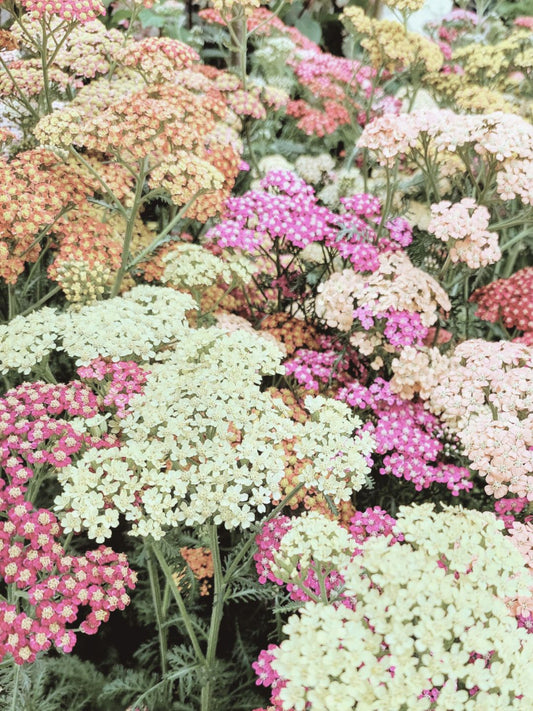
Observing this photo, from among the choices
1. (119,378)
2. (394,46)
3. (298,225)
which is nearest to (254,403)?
(119,378)

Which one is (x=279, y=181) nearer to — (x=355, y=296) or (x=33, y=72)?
(x=355, y=296)

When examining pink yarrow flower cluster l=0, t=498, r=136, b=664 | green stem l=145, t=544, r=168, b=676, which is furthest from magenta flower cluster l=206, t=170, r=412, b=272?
pink yarrow flower cluster l=0, t=498, r=136, b=664

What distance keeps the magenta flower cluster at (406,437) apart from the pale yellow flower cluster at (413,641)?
911 millimetres

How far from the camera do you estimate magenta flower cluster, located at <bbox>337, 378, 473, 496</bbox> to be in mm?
2336

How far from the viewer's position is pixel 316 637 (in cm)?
125

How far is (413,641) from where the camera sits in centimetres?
124

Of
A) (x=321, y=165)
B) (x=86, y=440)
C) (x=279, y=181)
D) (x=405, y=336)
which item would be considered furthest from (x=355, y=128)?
(x=86, y=440)

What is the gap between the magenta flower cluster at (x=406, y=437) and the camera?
2336 mm

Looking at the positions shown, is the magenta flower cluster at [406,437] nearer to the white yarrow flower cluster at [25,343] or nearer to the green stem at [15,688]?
the white yarrow flower cluster at [25,343]

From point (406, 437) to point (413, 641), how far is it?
1198 millimetres

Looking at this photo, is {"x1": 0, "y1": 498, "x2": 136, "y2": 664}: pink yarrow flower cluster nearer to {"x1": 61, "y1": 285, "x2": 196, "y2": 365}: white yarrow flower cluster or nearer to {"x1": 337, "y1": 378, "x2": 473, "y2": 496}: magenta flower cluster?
{"x1": 61, "y1": 285, "x2": 196, "y2": 365}: white yarrow flower cluster

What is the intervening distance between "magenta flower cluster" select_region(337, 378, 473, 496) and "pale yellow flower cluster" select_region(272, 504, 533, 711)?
91cm

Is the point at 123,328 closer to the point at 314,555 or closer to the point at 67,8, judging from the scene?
the point at 314,555

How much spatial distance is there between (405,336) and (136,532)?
138 centimetres
